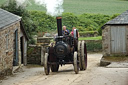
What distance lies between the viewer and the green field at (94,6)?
4472 centimetres

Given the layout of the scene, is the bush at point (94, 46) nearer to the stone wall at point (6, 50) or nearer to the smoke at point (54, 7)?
the stone wall at point (6, 50)

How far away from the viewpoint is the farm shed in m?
22.7

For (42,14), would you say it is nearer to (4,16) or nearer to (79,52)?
(4,16)

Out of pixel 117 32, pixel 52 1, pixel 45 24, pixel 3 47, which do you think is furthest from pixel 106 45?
pixel 45 24

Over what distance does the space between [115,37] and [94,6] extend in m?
25.1

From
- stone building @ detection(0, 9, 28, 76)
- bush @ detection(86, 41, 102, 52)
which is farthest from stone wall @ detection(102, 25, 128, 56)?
bush @ detection(86, 41, 102, 52)

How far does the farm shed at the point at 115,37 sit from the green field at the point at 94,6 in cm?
2089

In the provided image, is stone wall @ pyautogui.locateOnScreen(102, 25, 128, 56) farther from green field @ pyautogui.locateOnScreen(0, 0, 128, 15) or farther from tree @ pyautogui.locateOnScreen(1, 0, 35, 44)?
green field @ pyautogui.locateOnScreen(0, 0, 128, 15)

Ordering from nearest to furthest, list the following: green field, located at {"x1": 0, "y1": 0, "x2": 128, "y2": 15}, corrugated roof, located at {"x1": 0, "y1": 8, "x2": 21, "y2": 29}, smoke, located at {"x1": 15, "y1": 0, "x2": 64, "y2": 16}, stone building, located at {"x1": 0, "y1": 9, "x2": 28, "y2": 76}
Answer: stone building, located at {"x1": 0, "y1": 9, "x2": 28, "y2": 76}
corrugated roof, located at {"x1": 0, "y1": 8, "x2": 21, "y2": 29}
smoke, located at {"x1": 15, "y1": 0, "x2": 64, "y2": 16}
green field, located at {"x1": 0, "y1": 0, "x2": 128, "y2": 15}

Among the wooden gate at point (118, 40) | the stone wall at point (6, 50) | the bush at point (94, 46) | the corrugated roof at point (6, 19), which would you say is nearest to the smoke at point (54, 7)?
the corrugated roof at point (6, 19)

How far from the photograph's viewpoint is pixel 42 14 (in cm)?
3941

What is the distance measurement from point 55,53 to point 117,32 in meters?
7.74

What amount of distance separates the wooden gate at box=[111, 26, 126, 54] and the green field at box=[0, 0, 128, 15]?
68.4 feet

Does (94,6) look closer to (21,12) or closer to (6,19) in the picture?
(21,12)
